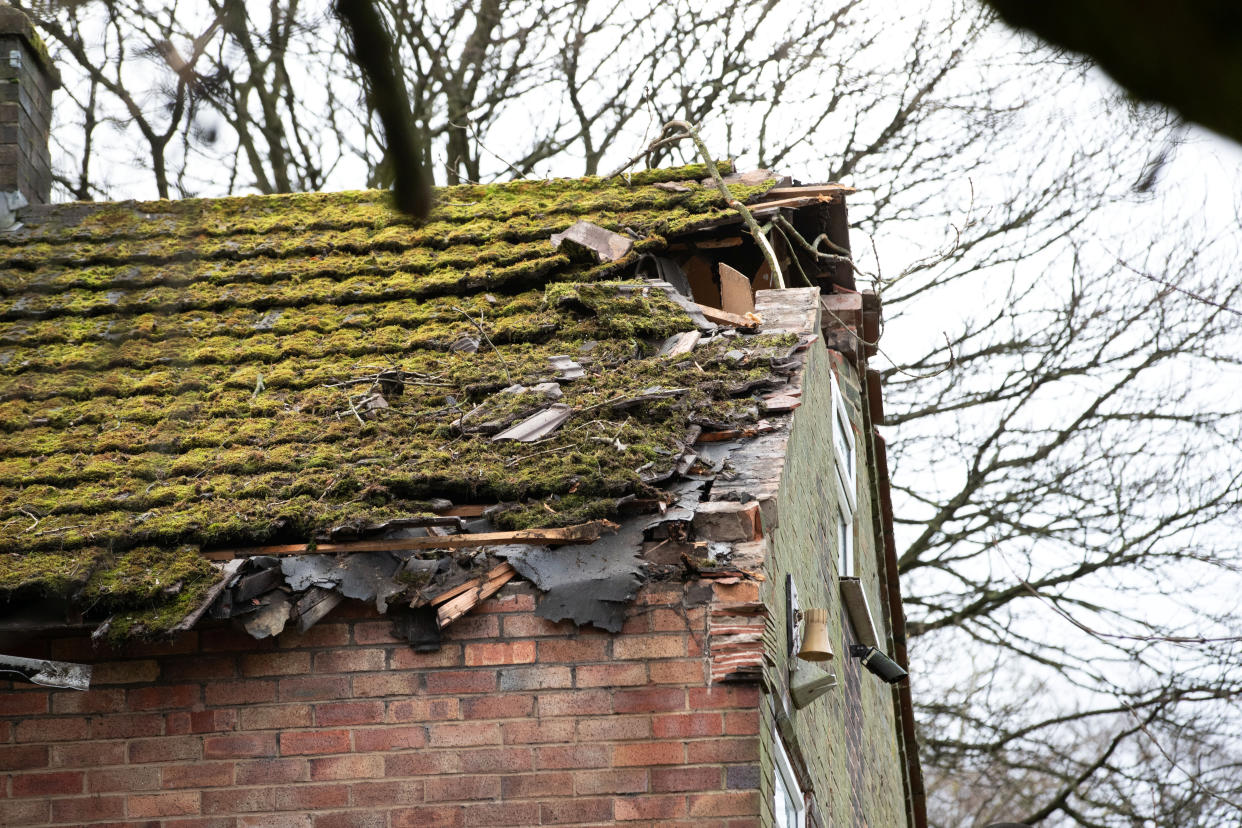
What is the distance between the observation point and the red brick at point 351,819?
4.30 m

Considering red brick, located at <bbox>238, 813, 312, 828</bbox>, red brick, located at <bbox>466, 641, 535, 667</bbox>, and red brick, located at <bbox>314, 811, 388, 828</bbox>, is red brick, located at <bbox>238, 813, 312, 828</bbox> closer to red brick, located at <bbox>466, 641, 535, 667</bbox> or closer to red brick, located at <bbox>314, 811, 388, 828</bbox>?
red brick, located at <bbox>314, 811, 388, 828</bbox>

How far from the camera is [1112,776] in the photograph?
51.8 ft

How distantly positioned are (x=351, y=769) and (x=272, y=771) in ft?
0.96

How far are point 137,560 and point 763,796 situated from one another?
2.39 meters

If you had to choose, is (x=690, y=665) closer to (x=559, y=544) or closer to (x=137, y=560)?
(x=559, y=544)

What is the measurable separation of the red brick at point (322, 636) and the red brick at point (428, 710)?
320 mm

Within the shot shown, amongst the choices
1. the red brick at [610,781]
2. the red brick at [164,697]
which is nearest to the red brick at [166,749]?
the red brick at [164,697]

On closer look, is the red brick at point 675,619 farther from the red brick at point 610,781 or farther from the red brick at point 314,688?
the red brick at point 314,688

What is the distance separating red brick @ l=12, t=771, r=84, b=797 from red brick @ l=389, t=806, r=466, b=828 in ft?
3.89

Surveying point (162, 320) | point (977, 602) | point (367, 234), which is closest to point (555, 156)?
point (977, 602)

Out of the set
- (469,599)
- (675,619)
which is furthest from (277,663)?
(675,619)

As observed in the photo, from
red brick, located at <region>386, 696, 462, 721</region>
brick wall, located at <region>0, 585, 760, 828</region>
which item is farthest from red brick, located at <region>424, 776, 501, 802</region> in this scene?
red brick, located at <region>386, 696, 462, 721</region>

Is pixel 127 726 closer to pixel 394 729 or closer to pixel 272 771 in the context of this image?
pixel 272 771

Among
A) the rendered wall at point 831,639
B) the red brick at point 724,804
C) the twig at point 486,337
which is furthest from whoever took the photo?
the twig at point 486,337
